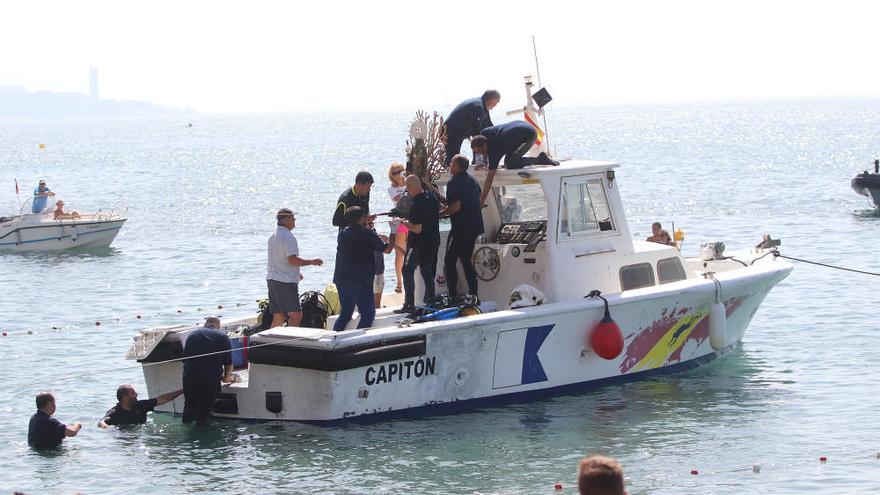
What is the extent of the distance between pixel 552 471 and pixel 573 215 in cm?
351

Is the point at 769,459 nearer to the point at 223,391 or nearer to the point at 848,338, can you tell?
the point at 223,391

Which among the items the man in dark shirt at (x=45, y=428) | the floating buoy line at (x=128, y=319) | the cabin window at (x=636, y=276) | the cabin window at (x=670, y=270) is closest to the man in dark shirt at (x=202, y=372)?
the man in dark shirt at (x=45, y=428)

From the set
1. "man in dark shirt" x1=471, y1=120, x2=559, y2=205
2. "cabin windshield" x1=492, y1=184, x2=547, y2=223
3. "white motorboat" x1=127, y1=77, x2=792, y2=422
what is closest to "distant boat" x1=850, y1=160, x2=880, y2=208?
"white motorboat" x1=127, y1=77, x2=792, y2=422

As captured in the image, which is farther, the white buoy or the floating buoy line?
the floating buoy line

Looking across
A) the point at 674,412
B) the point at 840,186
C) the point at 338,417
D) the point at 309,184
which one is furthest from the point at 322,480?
the point at 309,184

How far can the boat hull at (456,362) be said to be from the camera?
12.1 metres

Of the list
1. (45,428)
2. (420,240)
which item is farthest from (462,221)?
(45,428)

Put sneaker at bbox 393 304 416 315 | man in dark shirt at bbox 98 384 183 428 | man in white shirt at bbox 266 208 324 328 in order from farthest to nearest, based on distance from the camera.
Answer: sneaker at bbox 393 304 416 315 < man in white shirt at bbox 266 208 324 328 < man in dark shirt at bbox 98 384 183 428

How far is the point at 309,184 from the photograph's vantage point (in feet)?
216

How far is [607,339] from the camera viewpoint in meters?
13.1

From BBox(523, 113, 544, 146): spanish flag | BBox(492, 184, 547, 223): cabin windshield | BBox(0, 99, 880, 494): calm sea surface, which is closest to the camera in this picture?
BBox(0, 99, 880, 494): calm sea surface

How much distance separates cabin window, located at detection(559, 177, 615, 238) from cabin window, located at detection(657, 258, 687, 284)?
763 mm

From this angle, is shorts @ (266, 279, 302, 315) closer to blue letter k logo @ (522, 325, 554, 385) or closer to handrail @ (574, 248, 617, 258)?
blue letter k logo @ (522, 325, 554, 385)

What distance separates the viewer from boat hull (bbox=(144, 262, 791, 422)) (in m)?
12.1
